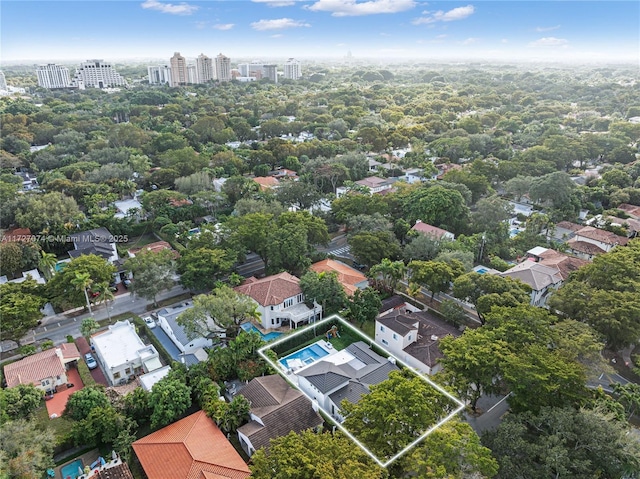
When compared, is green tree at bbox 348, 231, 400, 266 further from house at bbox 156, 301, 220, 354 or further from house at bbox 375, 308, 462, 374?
house at bbox 156, 301, 220, 354

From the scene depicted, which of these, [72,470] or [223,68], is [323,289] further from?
[223,68]

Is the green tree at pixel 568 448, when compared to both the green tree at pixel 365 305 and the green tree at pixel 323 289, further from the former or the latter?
the green tree at pixel 323 289

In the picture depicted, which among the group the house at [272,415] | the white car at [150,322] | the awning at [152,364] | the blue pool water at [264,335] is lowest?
the blue pool water at [264,335]

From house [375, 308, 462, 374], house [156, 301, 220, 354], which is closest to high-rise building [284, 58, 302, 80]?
house [156, 301, 220, 354]

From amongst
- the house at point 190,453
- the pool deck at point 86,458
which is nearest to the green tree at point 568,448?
the house at point 190,453

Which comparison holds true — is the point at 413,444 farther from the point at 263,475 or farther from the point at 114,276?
the point at 114,276

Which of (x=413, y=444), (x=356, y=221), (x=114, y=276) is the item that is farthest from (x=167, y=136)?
(x=413, y=444)
